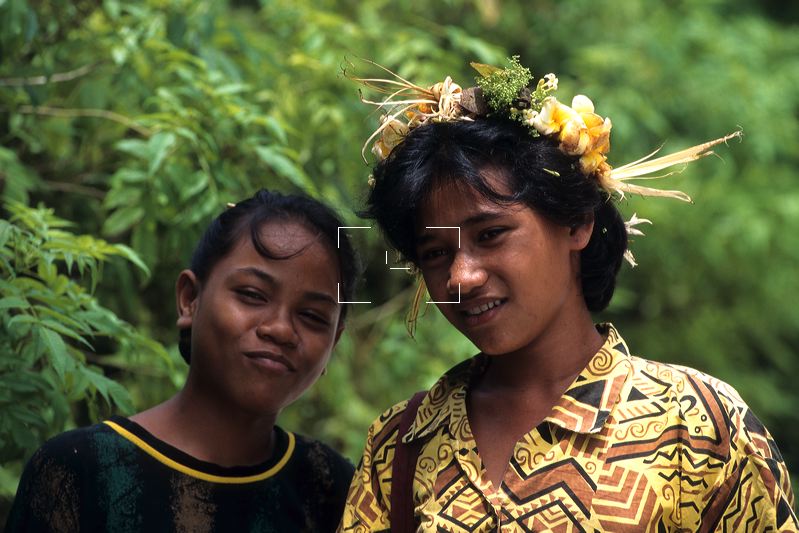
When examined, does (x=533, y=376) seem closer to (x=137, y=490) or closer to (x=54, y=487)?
(x=137, y=490)

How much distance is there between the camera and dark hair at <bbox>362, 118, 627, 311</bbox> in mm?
2191

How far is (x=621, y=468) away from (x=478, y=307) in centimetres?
39

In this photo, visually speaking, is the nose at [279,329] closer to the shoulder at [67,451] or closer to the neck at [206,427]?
the neck at [206,427]

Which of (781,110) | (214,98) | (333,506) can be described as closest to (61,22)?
(214,98)

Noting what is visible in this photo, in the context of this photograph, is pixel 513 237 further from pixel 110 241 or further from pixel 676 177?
pixel 676 177

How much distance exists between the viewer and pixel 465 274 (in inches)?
85.2

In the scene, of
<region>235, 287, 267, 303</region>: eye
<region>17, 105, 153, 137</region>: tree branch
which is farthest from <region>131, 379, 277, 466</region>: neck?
<region>17, 105, 153, 137</region>: tree branch

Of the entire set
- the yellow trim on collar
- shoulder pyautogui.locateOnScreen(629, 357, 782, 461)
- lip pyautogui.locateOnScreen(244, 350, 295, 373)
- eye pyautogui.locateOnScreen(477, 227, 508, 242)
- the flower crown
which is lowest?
the yellow trim on collar

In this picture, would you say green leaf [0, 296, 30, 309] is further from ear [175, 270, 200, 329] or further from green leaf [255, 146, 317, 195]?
green leaf [255, 146, 317, 195]

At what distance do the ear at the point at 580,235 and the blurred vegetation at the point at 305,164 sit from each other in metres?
0.64

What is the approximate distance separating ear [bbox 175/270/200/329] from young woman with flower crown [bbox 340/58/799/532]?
553 mm

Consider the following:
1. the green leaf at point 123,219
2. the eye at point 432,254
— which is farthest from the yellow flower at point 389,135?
the green leaf at point 123,219

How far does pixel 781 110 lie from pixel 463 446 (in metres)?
4.58

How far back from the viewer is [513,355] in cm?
230
